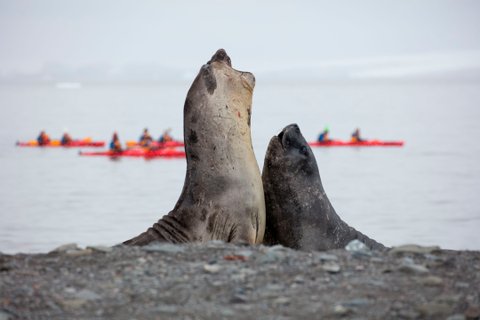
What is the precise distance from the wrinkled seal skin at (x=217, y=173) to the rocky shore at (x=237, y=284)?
237cm

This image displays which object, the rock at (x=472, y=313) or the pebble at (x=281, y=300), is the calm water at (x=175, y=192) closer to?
the pebble at (x=281, y=300)

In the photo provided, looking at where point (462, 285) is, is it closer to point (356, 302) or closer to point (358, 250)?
point (356, 302)

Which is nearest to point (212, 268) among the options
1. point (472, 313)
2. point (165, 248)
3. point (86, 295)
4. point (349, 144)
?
point (165, 248)

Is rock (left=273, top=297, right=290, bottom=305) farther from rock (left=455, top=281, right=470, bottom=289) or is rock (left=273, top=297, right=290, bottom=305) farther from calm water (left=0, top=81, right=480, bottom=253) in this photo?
calm water (left=0, top=81, right=480, bottom=253)

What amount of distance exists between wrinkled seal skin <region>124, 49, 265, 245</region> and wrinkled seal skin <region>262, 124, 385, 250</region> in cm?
38

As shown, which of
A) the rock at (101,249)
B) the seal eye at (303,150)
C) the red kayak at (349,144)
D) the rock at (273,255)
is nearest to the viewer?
the rock at (273,255)

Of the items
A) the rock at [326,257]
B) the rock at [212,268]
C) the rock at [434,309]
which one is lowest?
the rock at [434,309]

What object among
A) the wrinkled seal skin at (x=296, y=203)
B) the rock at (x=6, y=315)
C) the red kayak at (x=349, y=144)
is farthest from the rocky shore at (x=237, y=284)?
the red kayak at (x=349, y=144)

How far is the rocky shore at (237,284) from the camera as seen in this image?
254 inches

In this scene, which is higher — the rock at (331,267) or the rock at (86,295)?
the rock at (331,267)

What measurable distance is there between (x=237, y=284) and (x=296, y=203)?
13.3ft

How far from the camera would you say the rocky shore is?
645cm

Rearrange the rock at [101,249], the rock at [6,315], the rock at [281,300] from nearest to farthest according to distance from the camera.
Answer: the rock at [6,315] < the rock at [281,300] < the rock at [101,249]

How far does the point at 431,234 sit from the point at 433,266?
11.1 metres
